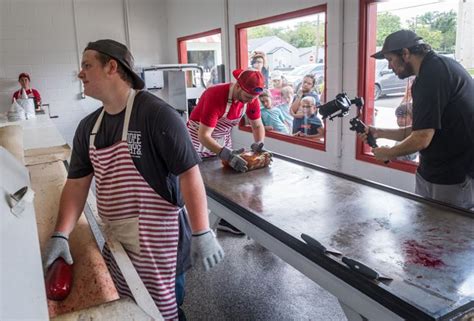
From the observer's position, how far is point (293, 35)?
4711 mm

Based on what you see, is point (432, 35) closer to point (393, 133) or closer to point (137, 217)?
point (393, 133)

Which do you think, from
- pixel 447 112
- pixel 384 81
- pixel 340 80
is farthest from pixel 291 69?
pixel 447 112

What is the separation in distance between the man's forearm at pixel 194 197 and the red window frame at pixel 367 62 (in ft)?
8.11

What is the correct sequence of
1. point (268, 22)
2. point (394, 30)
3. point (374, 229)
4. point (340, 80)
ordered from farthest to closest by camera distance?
1. point (268, 22)
2. point (340, 80)
3. point (394, 30)
4. point (374, 229)

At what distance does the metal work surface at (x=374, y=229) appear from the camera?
4.12 feet

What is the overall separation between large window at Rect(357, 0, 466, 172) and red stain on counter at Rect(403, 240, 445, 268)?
5.64 ft

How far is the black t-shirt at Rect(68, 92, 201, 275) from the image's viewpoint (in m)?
1.35

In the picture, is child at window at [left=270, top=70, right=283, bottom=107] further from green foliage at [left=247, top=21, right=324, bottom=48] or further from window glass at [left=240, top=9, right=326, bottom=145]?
green foliage at [left=247, top=21, right=324, bottom=48]

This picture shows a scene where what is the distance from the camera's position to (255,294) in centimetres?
261

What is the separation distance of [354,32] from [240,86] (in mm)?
1575

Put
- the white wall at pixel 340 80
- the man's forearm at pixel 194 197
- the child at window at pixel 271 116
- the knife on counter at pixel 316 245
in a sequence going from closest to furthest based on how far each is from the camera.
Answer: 1. the man's forearm at pixel 194 197
2. the knife on counter at pixel 316 245
3. the white wall at pixel 340 80
4. the child at window at pixel 271 116

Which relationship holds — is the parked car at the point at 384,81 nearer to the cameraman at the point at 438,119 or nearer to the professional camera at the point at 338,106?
the professional camera at the point at 338,106

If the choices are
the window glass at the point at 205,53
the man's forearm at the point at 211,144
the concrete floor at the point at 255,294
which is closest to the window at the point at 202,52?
the window glass at the point at 205,53

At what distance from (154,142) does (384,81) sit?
2.76m
